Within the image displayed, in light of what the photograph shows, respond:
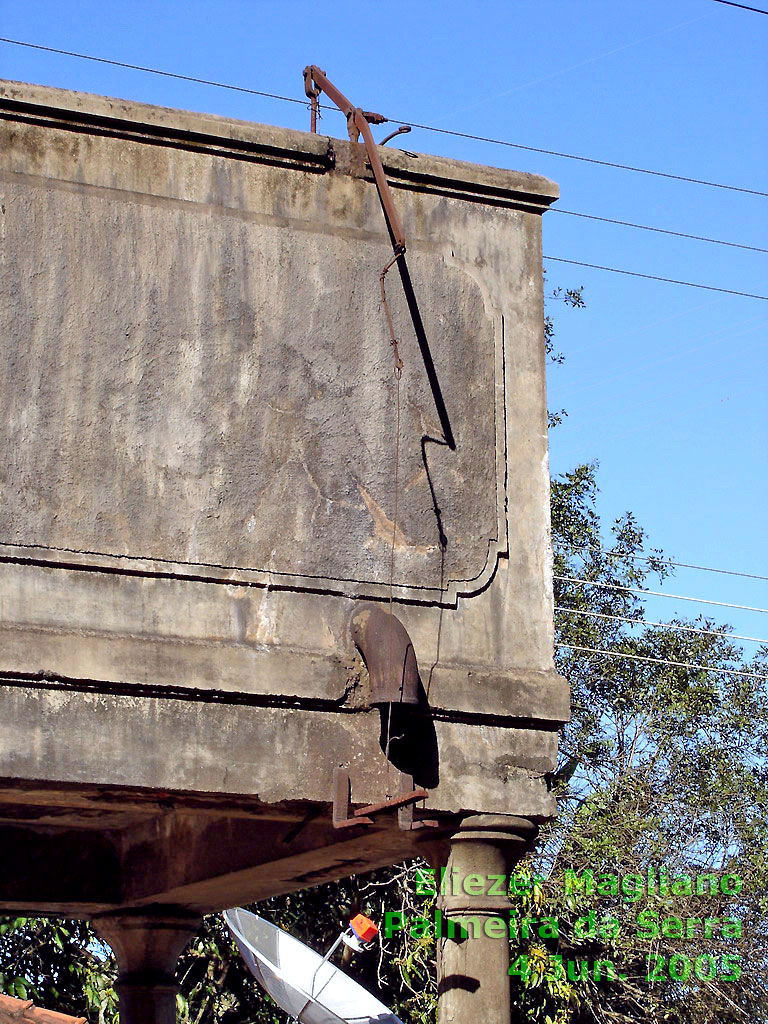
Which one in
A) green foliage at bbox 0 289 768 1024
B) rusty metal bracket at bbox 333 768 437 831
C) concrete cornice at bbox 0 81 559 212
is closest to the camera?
rusty metal bracket at bbox 333 768 437 831

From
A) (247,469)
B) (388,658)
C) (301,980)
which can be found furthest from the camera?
(301,980)

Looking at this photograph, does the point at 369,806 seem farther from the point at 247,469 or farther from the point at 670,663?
the point at 670,663

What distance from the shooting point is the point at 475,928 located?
7.98 metres

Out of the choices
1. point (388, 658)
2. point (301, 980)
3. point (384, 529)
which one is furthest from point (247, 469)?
point (301, 980)

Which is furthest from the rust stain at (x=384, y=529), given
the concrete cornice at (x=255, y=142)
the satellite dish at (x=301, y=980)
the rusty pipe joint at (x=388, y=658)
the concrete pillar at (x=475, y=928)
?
the satellite dish at (x=301, y=980)

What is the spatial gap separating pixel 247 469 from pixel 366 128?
213 centimetres

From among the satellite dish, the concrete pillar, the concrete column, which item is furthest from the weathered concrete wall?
the satellite dish

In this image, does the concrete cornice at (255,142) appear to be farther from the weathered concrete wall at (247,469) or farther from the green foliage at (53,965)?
the green foliage at (53,965)

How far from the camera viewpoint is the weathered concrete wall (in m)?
7.77

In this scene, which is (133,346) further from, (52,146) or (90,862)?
(90,862)

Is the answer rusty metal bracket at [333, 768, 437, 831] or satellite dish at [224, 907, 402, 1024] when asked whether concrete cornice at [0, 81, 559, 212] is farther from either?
satellite dish at [224, 907, 402, 1024]

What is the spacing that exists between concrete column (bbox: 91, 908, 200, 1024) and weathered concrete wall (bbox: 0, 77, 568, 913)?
114 inches

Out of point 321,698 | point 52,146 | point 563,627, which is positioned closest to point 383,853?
point 321,698

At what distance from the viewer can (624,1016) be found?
18.2 meters
